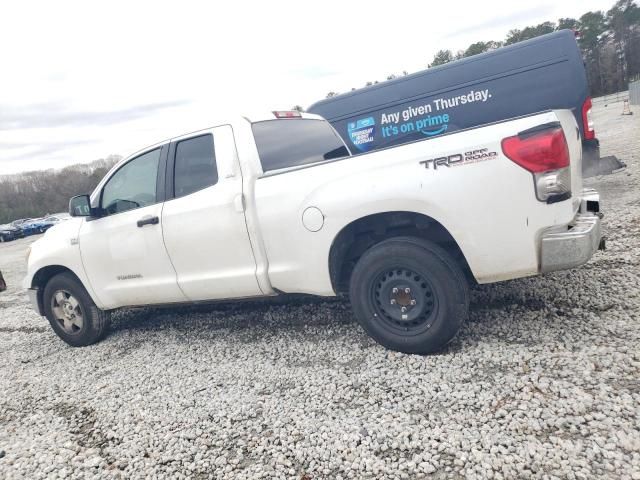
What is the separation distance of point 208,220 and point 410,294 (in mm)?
1755

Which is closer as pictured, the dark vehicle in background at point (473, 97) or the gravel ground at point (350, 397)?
the gravel ground at point (350, 397)

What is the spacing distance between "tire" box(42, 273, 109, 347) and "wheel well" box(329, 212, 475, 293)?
2818 millimetres

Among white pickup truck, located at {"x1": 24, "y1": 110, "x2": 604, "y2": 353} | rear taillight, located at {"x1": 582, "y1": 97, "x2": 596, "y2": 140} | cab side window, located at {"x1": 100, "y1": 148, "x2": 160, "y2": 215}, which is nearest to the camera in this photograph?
white pickup truck, located at {"x1": 24, "y1": 110, "x2": 604, "y2": 353}

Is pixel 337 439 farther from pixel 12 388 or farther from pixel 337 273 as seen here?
pixel 12 388

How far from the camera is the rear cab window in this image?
390cm

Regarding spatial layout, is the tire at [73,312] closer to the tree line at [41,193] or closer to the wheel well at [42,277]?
the wheel well at [42,277]

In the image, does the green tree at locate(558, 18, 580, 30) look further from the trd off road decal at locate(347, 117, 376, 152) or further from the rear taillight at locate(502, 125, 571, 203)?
the rear taillight at locate(502, 125, 571, 203)

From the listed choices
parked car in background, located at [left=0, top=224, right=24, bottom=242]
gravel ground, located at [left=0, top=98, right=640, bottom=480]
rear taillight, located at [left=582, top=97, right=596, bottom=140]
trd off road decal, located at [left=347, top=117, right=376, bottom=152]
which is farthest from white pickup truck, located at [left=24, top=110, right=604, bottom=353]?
parked car in background, located at [left=0, top=224, right=24, bottom=242]

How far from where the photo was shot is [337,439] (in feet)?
8.57

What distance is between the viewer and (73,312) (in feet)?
16.3

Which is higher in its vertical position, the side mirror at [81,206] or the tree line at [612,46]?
the tree line at [612,46]

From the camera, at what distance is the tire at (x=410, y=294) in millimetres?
3143

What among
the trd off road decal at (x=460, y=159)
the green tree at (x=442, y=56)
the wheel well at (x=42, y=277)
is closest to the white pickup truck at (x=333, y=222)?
the trd off road decal at (x=460, y=159)

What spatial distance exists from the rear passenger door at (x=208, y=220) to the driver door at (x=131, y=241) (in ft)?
0.49
